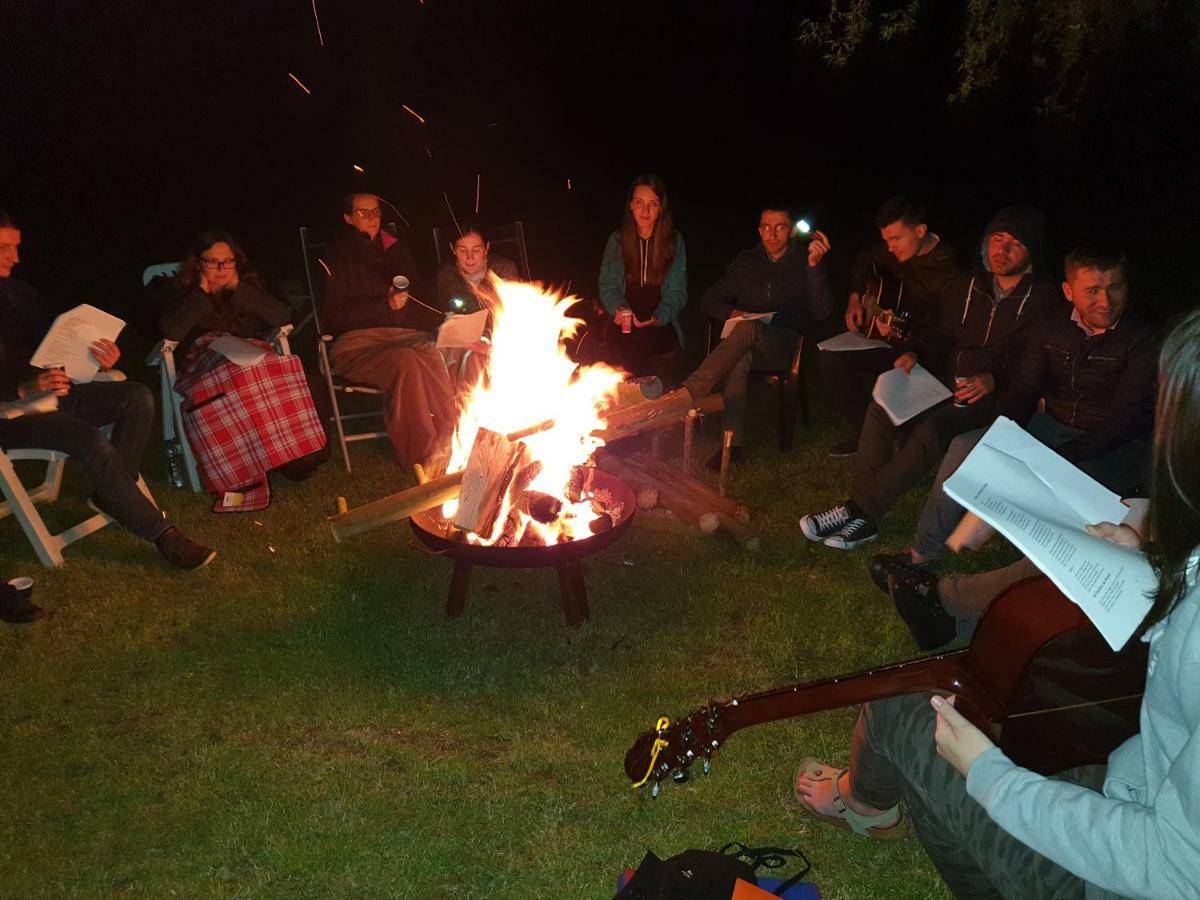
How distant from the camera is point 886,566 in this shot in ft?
11.7

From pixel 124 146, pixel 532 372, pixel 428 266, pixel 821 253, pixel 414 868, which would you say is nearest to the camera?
pixel 414 868

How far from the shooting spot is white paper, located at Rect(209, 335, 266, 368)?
467cm

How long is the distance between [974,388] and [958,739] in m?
2.75

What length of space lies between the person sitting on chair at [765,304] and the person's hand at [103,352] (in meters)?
2.92

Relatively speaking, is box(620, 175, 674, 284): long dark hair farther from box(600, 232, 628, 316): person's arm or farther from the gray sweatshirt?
the gray sweatshirt

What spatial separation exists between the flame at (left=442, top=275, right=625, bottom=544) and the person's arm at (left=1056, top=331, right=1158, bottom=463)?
1.94 meters

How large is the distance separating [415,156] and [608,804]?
1364cm

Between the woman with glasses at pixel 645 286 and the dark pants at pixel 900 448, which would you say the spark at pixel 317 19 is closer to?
the woman with glasses at pixel 645 286

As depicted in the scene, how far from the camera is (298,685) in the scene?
3.33 m

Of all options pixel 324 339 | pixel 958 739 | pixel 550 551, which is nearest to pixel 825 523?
pixel 550 551

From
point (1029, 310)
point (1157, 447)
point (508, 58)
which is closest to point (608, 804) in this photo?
point (1157, 447)

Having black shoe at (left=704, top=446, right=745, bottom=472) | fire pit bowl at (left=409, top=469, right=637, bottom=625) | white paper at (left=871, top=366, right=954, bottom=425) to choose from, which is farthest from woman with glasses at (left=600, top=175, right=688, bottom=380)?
fire pit bowl at (left=409, top=469, right=637, bottom=625)

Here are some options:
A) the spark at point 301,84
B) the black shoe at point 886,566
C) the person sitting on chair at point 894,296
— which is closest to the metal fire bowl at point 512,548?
the black shoe at point 886,566

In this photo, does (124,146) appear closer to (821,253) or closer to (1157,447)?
(821,253)
